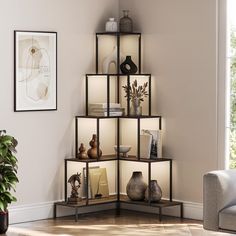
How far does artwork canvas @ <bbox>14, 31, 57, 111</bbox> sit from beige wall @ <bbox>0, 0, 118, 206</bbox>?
0.21ft

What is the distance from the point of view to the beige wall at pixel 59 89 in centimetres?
718

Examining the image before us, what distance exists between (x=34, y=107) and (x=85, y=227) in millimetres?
1284

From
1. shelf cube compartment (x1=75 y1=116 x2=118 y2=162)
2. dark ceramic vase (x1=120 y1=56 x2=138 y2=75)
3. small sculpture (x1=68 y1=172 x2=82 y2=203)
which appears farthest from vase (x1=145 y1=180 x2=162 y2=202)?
dark ceramic vase (x1=120 y1=56 x2=138 y2=75)

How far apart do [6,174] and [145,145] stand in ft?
5.29

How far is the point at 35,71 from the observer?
7.41 m

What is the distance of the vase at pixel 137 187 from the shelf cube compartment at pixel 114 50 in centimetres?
113

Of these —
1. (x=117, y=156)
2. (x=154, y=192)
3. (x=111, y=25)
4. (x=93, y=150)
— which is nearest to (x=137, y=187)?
(x=154, y=192)

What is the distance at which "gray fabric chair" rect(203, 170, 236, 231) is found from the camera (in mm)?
5844

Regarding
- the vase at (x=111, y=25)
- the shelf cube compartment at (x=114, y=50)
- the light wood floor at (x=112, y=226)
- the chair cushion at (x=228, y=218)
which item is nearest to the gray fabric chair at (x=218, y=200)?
the chair cushion at (x=228, y=218)

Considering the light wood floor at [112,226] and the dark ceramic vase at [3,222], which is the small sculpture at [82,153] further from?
the dark ceramic vase at [3,222]

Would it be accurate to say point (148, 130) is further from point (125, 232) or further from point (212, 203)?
point (212, 203)

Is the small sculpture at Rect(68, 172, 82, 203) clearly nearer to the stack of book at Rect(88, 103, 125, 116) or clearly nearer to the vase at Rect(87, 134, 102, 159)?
the vase at Rect(87, 134, 102, 159)

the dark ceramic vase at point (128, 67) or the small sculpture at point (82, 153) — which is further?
the dark ceramic vase at point (128, 67)

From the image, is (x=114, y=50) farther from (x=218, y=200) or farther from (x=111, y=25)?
(x=218, y=200)
